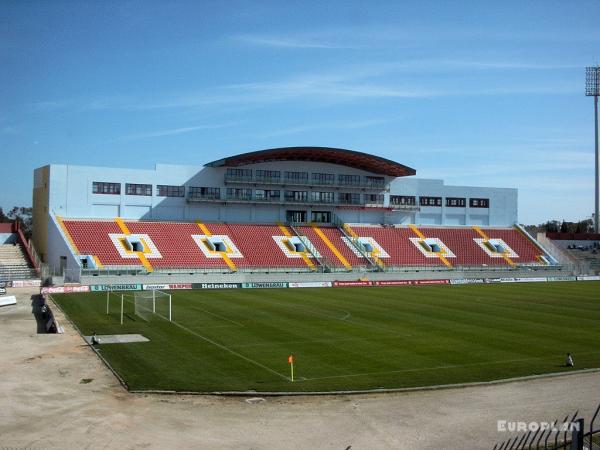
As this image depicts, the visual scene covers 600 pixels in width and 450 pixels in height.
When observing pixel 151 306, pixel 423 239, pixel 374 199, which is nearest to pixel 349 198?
pixel 374 199

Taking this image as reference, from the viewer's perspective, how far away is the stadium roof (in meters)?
68.8

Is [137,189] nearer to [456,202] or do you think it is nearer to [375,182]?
[375,182]

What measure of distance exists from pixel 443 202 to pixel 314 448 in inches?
2864

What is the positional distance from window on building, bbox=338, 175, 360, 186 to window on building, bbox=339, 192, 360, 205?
1.31 metres

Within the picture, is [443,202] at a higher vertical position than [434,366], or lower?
higher

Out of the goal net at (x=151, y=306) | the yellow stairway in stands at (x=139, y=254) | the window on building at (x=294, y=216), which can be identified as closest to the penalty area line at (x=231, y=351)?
the goal net at (x=151, y=306)

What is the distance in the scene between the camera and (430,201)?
83.8 meters

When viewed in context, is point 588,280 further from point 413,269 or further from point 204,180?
point 204,180

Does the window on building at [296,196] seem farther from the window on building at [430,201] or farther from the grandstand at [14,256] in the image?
the grandstand at [14,256]

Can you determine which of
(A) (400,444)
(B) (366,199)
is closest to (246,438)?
(A) (400,444)

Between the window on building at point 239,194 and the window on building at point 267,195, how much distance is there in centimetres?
92

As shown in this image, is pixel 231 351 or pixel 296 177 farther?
pixel 296 177

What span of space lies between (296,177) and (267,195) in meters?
4.31

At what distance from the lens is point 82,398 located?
18.7m
